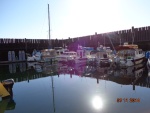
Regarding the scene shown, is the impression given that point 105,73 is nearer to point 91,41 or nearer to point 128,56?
point 128,56

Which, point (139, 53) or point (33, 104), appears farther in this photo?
point (139, 53)

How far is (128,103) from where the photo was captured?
10.1 m

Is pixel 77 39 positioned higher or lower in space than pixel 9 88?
higher

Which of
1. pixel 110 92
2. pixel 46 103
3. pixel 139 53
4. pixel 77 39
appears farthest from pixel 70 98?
pixel 77 39

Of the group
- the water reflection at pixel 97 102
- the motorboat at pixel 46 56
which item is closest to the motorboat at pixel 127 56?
the motorboat at pixel 46 56

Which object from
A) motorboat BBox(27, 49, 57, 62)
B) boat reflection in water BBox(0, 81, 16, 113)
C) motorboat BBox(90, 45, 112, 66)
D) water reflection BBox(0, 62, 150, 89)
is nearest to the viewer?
boat reflection in water BBox(0, 81, 16, 113)

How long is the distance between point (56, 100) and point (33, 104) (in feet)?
4.66

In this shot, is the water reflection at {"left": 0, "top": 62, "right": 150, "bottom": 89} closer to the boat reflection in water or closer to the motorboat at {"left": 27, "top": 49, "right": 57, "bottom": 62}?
the boat reflection in water

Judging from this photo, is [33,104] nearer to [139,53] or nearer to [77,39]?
[139,53]

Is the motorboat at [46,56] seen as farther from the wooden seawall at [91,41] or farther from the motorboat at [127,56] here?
the motorboat at [127,56]
